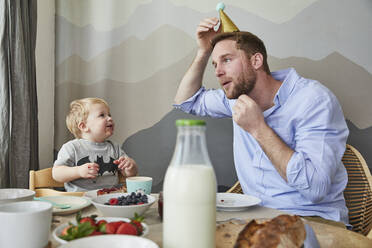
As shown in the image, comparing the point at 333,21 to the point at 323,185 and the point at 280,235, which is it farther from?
the point at 280,235

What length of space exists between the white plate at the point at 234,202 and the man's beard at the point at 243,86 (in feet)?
2.00

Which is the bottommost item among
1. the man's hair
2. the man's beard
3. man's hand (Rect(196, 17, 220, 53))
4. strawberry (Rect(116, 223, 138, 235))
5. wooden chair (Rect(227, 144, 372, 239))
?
wooden chair (Rect(227, 144, 372, 239))

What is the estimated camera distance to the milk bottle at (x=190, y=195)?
0.59 m

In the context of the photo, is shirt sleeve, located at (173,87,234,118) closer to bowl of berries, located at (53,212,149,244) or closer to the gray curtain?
the gray curtain

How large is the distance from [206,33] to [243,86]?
1.57 feet

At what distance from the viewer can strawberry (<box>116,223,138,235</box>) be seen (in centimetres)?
62

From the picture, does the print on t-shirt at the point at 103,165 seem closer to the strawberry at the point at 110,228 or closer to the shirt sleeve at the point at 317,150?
the shirt sleeve at the point at 317,150

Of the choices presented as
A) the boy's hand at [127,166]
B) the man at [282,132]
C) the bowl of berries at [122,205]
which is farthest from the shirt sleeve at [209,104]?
the bowl of berries at [122,205]

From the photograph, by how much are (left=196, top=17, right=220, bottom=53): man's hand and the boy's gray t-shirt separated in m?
0.79

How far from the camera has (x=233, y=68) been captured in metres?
1.60

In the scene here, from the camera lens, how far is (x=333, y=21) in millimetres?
2047

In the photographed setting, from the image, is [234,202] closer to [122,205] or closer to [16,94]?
[122,205]

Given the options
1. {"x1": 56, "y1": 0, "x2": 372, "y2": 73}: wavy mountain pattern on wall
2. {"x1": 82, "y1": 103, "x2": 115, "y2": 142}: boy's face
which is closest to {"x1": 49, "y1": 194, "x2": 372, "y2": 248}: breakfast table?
{"x1": 82, "y1": 103, "x2": 115, "y2": 142}: boy's face

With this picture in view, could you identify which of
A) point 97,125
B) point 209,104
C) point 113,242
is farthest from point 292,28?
point 113,242
